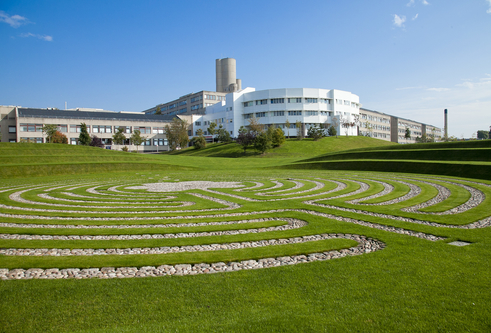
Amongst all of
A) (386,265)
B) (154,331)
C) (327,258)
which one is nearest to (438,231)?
(386,265)

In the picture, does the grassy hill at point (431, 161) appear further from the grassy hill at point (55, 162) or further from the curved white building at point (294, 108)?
the curved white building at point (294, 108)

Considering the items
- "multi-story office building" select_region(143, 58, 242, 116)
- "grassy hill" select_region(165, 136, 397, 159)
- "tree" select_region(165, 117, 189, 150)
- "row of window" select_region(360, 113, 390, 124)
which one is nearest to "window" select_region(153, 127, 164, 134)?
"tree" select_region(165, 117, 189, 150)

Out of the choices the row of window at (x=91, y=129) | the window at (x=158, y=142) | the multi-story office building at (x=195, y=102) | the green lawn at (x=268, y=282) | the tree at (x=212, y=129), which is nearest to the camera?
the green lawn at (x=268, y=282)

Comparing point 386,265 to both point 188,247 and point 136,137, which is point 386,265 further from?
point 136,137

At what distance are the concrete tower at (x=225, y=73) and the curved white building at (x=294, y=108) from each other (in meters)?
56.6

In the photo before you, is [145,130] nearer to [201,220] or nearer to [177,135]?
[177,135]

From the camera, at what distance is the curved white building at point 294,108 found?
9706cm

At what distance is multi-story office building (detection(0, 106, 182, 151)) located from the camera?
89.6m

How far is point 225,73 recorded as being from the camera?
16062 cm

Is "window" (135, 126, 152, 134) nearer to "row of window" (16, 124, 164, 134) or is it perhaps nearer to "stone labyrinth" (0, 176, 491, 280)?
"row of window" (16, 124, 164, 134)

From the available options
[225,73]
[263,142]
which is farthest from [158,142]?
[225,73]

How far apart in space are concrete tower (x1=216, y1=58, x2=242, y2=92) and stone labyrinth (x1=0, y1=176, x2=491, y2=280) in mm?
146878

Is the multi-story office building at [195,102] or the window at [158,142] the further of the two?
the multi-story office building at [195,102]

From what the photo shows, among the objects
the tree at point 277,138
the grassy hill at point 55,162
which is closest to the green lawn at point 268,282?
the grassy hill at point 55,162
